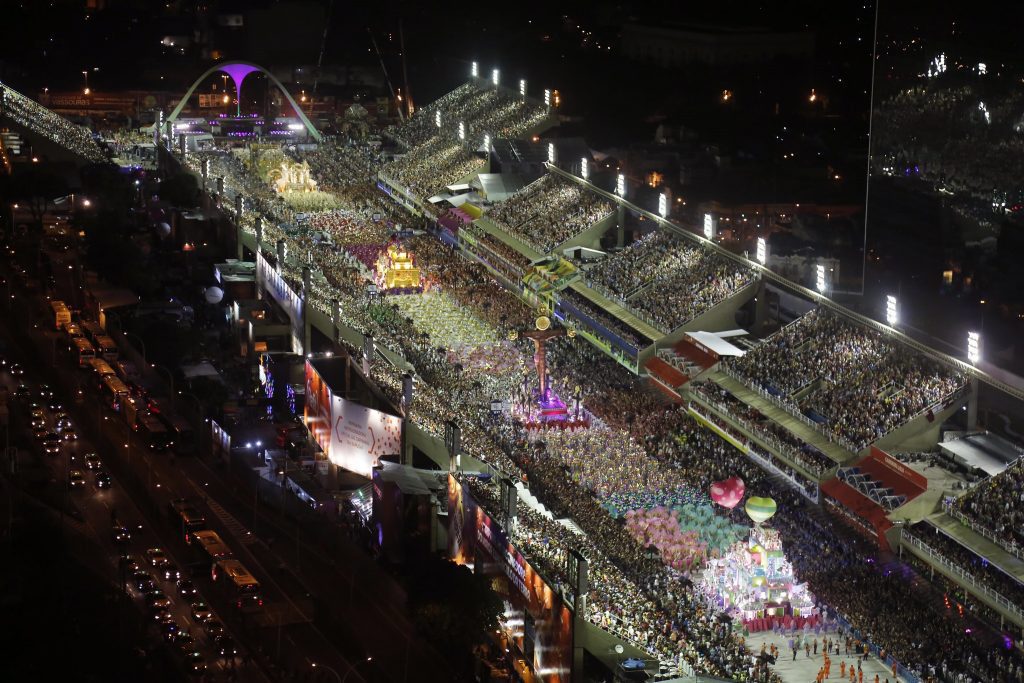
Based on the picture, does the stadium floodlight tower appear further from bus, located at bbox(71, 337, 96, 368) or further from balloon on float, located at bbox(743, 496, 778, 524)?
bus, located at bbox(71, 337, 96, 368)

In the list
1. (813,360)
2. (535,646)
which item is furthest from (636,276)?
(535,646)

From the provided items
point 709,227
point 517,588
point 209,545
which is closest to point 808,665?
point 517,588

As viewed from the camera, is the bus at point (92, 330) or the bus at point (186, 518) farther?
the bus at point (92, 330)

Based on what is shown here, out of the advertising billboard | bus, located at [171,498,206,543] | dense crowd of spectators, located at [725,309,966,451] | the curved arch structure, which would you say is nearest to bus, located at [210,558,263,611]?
bus, located at [171,498,206,543]

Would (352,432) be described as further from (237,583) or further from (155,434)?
(237,583)

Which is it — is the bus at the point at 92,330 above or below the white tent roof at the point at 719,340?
below

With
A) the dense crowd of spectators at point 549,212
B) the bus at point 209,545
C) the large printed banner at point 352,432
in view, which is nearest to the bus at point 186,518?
the bus at point 209,545

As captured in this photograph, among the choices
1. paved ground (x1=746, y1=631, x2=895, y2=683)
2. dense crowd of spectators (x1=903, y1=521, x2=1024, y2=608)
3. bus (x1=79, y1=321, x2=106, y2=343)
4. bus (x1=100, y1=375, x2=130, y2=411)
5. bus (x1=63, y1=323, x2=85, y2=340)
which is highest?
dense crowd of spectators (x1=903, y1=521, x2=1024, y2=608)

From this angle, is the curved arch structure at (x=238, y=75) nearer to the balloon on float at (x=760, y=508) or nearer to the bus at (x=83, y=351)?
the bus at (x=83, y=351)
